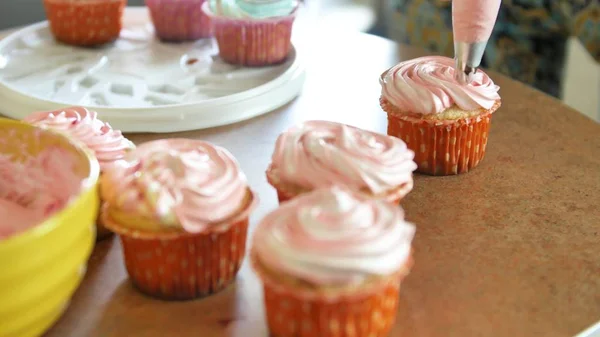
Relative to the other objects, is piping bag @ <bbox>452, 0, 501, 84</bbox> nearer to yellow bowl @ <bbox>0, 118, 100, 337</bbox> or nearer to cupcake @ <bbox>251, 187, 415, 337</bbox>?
cupcake @ <bbox>251, 187, 415, 337</bbox>

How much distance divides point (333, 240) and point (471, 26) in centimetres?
50

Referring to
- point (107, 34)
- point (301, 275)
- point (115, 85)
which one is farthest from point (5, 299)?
point (107, 34)

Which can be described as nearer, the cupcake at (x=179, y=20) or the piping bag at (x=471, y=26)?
the piping bag at (x=471, y=26)

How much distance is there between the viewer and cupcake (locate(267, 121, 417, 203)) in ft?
3.05

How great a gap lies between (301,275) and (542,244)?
1.42 feet

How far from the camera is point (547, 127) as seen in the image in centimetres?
140

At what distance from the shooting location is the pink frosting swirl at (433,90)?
117cm

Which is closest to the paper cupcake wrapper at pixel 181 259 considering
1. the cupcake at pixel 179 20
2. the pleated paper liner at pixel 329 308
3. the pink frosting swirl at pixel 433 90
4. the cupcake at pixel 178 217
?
the cupcake at pixel 178 217

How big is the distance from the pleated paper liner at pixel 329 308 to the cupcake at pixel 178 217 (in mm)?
97

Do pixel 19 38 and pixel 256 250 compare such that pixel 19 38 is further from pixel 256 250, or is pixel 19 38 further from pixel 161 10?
pixel 256 250

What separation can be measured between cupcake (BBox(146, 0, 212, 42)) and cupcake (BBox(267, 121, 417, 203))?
82 centimetres

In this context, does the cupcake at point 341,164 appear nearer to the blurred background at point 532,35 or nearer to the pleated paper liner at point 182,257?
the pleated paper liner at point 182,257

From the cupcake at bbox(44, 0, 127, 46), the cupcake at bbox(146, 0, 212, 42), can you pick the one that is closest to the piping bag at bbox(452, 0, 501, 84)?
the cupcake at bbox(146, 0, 212, 42)

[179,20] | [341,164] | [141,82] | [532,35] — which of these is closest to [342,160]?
[341,164]
